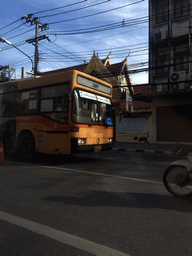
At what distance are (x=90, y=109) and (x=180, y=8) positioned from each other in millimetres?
14407

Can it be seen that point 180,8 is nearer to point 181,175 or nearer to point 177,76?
point 177,76

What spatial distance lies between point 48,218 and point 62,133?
5.02 m

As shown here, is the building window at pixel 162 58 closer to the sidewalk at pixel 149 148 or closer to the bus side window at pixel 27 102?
the sidewalk at pixel 149 148

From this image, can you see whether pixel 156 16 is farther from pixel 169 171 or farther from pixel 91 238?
pixel 91 238

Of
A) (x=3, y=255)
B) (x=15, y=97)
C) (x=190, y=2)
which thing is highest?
(x=190, y=2)

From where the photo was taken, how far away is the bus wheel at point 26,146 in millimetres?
9141

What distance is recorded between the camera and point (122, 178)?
600cm

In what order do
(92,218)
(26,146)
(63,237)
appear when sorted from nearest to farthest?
1. (63,237)
2. (92,218)
3. (26,146)

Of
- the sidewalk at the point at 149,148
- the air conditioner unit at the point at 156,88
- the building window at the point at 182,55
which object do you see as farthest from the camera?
the air conditioner unit at the point at 156,88

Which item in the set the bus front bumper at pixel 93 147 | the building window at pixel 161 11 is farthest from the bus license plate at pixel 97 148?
the building window at pixel 161 11

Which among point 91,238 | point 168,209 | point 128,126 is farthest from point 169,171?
point 128,126

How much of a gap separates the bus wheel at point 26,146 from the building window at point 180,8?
16020 millimetres

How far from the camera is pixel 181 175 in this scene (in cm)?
430

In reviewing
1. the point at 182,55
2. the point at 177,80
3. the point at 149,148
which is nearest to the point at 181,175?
the point at 149,148
